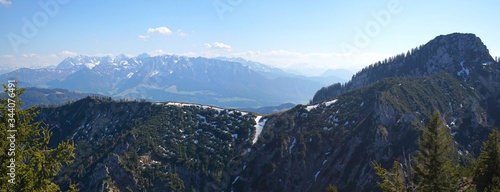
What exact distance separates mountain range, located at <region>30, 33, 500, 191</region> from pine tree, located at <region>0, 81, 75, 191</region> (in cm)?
8146

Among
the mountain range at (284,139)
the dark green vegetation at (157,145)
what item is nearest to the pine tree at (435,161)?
the mountain range at (284,139)

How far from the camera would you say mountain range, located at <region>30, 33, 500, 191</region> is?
355ft

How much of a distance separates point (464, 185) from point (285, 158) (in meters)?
85.0

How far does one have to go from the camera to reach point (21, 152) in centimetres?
1941

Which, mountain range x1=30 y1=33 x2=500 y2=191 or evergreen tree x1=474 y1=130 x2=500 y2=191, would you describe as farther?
mountain range x1=30 y1=33 x2=500 y2=191

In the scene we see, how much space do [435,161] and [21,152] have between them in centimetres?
2974

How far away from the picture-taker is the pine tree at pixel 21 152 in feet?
61.9

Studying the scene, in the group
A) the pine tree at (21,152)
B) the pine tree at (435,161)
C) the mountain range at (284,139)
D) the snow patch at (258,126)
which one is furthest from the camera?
the snow patch at (258,126)

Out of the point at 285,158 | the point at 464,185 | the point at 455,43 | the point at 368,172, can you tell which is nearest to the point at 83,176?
the point at 285,158

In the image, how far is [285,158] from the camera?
4818 inches

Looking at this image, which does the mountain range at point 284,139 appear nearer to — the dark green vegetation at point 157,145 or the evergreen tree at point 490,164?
the dark green vegetation at point 157,145

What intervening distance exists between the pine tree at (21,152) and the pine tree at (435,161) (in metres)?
26.4

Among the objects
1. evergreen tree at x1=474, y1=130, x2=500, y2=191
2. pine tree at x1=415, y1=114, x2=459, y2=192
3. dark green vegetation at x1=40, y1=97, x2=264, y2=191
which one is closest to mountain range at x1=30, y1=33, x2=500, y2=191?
dark green vegetation at x1=40, y1=97, x2=264, y2=191

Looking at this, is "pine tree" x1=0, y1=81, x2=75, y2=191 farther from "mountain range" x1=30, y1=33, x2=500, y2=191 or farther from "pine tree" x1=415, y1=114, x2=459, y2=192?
"mountain range" x1=30, y1=33, x2=500, y2=191
